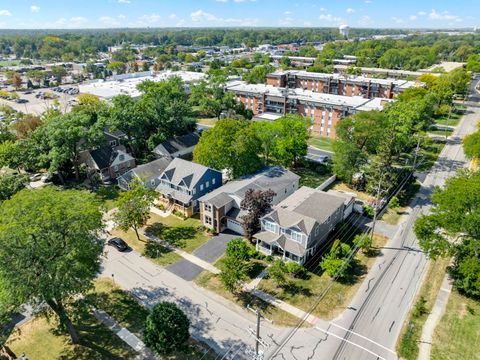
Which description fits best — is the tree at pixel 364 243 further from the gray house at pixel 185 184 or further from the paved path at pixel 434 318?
the gray house at pixel 185 184

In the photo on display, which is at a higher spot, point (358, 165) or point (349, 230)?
point (358, 165)

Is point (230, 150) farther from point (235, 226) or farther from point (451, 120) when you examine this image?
point (451, 120)

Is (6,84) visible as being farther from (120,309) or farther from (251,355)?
(251,355)

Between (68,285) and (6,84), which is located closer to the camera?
(68,285)

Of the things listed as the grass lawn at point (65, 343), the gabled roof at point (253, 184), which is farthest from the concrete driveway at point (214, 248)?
the grass lawn at point (65, 343)

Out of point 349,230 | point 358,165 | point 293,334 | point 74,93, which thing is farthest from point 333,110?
point 74,93

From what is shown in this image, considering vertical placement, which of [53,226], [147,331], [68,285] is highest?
[53,226]

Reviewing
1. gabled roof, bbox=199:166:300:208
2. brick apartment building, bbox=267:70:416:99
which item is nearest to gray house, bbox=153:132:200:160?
gabled roof, bbox=199:166:300:208
